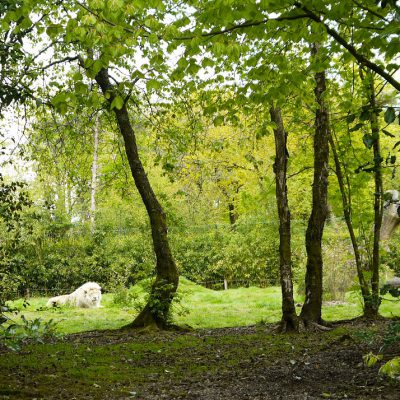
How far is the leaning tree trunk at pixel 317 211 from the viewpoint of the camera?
8016 millimetres

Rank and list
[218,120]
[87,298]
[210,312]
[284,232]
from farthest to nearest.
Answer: [87,298], [210,312], [284,232], [218,120]

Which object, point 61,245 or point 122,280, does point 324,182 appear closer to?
point 122,280

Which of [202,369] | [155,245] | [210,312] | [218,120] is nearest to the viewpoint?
[218,120]

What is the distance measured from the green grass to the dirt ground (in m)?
1.82

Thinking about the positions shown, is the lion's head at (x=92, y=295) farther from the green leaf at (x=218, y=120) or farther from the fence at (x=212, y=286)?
the green leaf at (x=218, y=120)

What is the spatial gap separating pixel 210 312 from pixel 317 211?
5084mm

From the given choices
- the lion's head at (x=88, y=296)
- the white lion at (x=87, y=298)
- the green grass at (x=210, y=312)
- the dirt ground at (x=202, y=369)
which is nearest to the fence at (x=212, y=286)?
the green grass at (x=210, y=312)

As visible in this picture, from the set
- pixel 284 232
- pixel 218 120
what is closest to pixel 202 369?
pixel 218 120

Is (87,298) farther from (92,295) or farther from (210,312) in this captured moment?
(210,312)

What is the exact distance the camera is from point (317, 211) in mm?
8133

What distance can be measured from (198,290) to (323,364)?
12.2 metres

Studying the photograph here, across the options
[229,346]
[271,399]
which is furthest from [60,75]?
[271,399]

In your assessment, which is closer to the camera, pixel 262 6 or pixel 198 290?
pixel 262 6

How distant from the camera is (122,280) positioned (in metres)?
15.9
